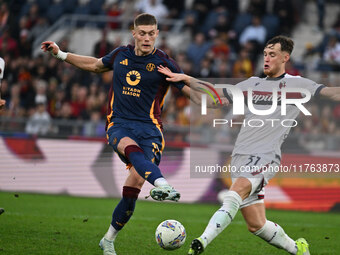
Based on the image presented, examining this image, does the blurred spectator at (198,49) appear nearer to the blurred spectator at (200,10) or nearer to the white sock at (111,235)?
the blurred spectator at (200,10)

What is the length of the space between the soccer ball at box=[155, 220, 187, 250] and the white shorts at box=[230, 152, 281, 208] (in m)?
0.77

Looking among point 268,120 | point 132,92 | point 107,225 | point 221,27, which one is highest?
point 221,27

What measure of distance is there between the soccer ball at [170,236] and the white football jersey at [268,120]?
108 centimetres

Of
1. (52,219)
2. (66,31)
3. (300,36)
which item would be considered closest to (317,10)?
(300,36)

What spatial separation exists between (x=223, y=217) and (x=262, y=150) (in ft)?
3.10

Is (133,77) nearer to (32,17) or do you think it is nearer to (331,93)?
(331,93)

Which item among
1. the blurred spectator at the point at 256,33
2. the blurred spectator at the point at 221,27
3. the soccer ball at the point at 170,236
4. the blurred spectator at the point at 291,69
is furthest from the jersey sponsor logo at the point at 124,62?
the blurred spectator at the point at 221,27

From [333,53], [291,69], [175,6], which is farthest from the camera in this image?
[175,6]

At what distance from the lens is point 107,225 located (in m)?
10.5

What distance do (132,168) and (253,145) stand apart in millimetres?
1576

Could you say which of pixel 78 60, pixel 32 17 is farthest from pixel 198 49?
pixel 78 60

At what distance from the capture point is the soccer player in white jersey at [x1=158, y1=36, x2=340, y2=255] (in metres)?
7.03

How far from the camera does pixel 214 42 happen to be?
18797mm

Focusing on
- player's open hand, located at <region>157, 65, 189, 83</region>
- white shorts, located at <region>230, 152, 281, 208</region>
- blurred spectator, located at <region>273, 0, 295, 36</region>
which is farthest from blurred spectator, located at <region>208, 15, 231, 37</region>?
white shorts, located at <region>230, 152, 281, 208</region>
